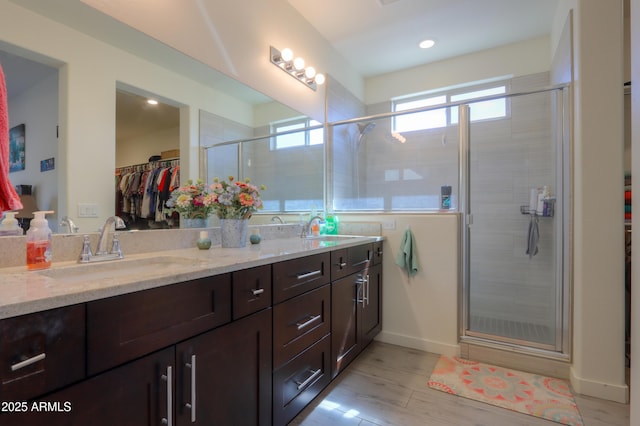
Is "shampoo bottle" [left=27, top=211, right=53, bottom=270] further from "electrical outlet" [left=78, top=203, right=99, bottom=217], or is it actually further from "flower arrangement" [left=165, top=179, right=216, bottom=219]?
"flower arrangement" [left=165, top=179, right=216, bottom=219]

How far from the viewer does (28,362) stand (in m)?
0.63

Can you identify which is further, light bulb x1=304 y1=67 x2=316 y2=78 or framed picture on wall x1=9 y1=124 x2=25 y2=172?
light bulb x1=304 y1=67 x2=316 y2=78

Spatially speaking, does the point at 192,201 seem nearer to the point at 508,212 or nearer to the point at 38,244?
the point at 38,244

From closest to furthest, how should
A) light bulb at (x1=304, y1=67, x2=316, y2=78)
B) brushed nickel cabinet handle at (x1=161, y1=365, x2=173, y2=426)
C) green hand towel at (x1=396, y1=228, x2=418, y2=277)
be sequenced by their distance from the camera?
brushed nickel cabinet handle at (x1=161, y1=365, x2=173, y2=426) → green hand towel at (x1=396, y1=228, x2=418, y2=277) → light bulb at (x1=304, y1=67, x2=316, y2=78)

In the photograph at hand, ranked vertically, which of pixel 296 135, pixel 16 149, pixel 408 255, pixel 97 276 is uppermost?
pixel 296 135

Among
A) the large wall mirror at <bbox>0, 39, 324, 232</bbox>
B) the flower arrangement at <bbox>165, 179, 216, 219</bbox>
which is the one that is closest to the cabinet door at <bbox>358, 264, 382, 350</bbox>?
the large wall mirror at <bbox>0, 39, 324, 232</bbox>

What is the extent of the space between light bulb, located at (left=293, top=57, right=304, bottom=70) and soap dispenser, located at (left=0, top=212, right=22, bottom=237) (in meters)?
2.07

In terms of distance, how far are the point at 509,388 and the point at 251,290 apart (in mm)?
1752

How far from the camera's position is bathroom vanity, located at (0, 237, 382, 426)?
2.15 feet

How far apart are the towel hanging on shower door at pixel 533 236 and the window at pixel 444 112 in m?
0.96

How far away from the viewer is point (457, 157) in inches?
100

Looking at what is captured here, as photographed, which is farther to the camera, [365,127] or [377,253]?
[365,127]

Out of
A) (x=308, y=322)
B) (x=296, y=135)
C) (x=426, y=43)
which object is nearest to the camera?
(x=308, y=322)

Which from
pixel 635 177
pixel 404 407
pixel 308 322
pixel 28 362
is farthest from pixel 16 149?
pixel 404 407
